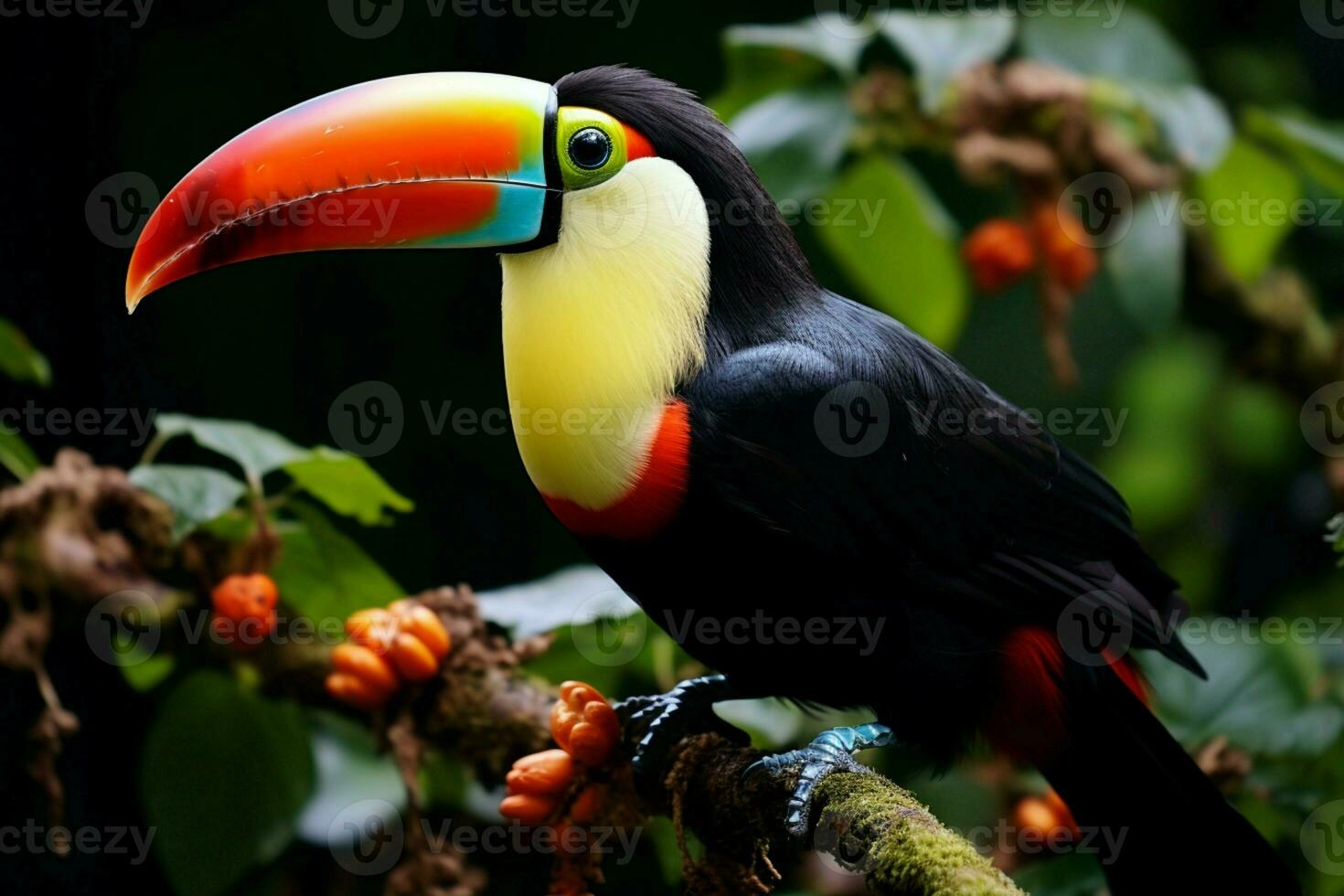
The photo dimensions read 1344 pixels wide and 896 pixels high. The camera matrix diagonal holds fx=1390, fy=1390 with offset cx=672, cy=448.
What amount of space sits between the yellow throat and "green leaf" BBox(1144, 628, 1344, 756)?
105 centimetres

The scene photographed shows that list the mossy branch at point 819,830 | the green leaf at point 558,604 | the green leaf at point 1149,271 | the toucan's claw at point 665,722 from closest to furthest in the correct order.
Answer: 1. the mossy branch at point 819,830
2. the toucan's claw at point 665,722
3. the green leaf at point 558,604
4. the green leaf at point 1149,271

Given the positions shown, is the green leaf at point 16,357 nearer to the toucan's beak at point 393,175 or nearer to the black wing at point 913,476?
the toucan's beak at point 393,175

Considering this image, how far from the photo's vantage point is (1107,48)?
2770mm

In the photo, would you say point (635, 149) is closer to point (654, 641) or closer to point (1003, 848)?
point (654, 641)

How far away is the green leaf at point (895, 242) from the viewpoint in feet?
8.32

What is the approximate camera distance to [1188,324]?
11.4 ft

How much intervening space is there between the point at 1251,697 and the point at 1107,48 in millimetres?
1318

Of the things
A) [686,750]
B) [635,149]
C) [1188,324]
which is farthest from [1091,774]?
[1188,324]

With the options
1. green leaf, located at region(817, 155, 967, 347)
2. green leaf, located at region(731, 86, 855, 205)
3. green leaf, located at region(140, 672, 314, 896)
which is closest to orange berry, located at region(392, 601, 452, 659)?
green leaf, located at region(140, 672, 314, 896)

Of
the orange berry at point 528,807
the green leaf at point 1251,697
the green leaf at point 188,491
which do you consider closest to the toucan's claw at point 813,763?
the orange berry at point 528,807

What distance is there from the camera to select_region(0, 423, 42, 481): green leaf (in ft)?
7.02

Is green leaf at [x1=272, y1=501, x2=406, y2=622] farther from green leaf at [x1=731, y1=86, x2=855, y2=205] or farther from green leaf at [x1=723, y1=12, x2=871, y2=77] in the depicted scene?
green leaf at [x1=723, y1=12, x2=871, y2=77]

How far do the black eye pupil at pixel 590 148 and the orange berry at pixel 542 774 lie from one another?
76 centimetres

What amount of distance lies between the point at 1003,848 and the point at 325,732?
120 cm
